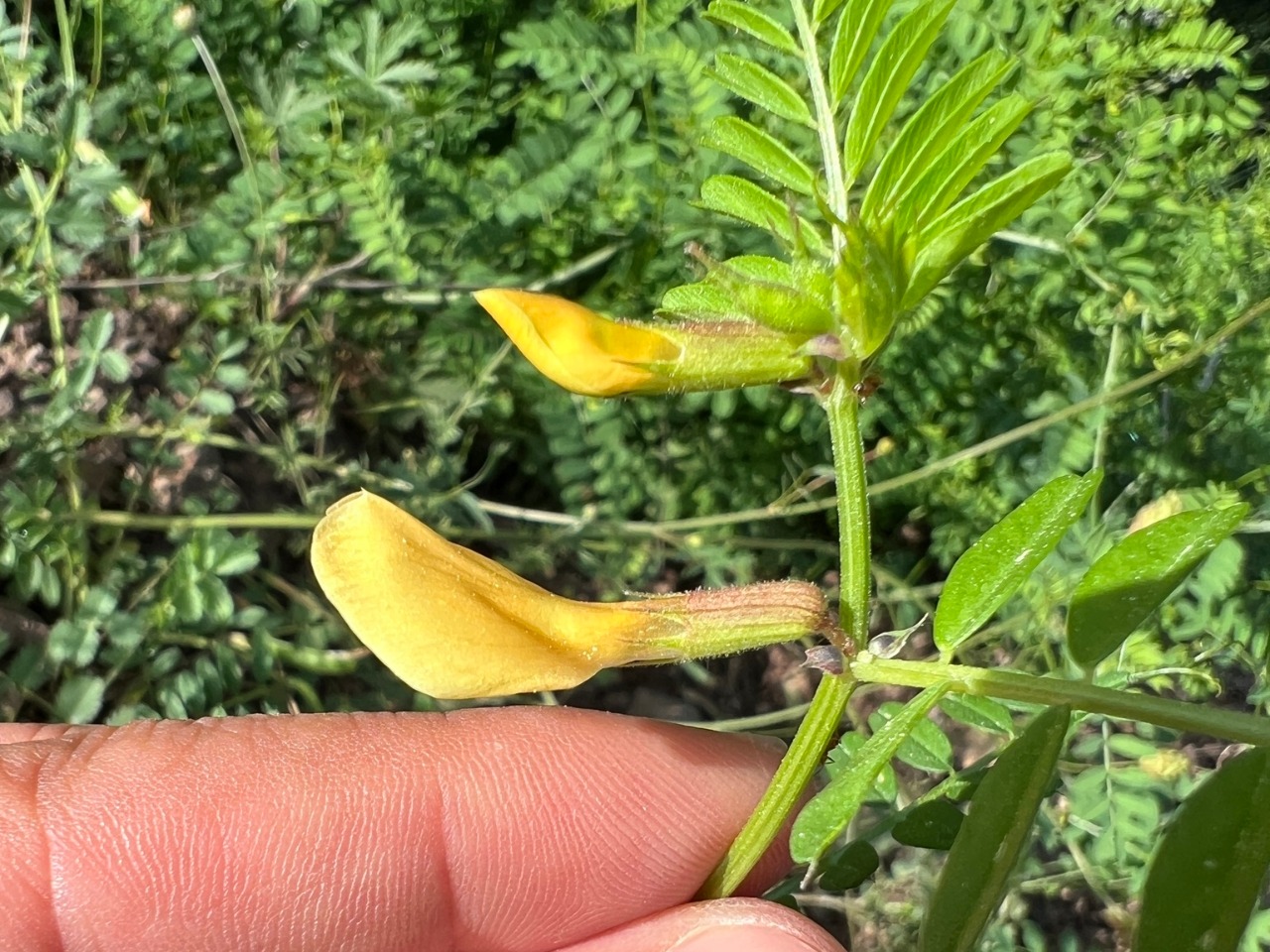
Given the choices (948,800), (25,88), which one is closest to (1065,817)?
(948,800)

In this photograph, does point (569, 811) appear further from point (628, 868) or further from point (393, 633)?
point (393, 633)

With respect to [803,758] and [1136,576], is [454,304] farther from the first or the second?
[1136,576]

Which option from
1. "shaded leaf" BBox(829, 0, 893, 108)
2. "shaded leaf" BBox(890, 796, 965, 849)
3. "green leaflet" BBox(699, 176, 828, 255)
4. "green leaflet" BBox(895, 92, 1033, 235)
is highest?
"shaded leaf" BBox(829, 0, 893, 108)

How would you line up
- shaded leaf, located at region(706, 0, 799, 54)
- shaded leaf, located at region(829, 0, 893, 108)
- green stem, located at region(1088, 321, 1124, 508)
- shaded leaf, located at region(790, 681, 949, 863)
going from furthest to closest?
green stem, located at region(1088, 321, 1124, 508) < shaded leaf, located at region(706, 0, 799, 54) < shaded leaf, located at region(829, 0, 893, 108) < shaded leaf, located at region(790, 681, 949, 863)

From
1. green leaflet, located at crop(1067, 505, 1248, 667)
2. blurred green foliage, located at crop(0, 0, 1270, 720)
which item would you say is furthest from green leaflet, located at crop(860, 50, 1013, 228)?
blurred green foliage, located at crop(0, 0, 1270, 720)

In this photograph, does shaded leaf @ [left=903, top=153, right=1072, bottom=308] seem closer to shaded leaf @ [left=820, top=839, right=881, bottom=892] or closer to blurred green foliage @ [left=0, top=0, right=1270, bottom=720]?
shaded leaf @ [left=820, top=839, right=881, bottom=892]

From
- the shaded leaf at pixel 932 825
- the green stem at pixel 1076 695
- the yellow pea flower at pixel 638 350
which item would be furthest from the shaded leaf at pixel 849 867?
the yellow pea flower at pixel 638 350
